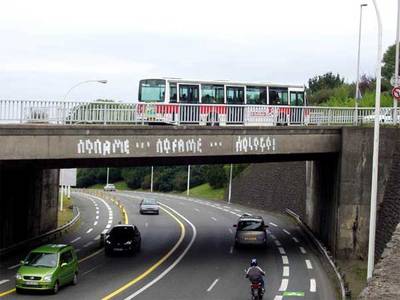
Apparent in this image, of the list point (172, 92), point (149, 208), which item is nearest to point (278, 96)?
point (172, 92)

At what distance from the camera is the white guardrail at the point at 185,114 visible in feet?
91.3

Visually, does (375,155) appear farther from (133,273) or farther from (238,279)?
(133,273)

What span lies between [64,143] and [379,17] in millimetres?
13759

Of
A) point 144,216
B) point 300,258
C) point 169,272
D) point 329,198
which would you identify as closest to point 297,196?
point 144,216

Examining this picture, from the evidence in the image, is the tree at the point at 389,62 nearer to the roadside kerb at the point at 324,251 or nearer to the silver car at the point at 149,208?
the roadside kerb at the point at 324,251

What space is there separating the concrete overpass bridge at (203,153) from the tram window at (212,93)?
6.32 meters

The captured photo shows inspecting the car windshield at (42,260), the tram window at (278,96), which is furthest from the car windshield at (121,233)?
the tram window at (278,96)

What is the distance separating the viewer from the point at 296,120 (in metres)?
35.3

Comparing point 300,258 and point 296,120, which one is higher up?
point 296,120

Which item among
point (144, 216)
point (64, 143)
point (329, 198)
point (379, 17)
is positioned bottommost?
point (144, 216)

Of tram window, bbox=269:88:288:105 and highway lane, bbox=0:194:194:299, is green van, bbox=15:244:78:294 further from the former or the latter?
tram window, bbox=269:88:288:105

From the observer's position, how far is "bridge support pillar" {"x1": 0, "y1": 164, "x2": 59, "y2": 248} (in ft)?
108

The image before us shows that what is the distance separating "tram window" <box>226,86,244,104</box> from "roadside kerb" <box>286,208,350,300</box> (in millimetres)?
9805

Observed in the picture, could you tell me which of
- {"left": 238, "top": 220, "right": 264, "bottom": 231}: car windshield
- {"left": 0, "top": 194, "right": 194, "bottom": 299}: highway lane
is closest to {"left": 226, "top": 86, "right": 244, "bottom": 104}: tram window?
{"left": 238, "top": 220, "right": 264, "bottom": 231}: car windshield
